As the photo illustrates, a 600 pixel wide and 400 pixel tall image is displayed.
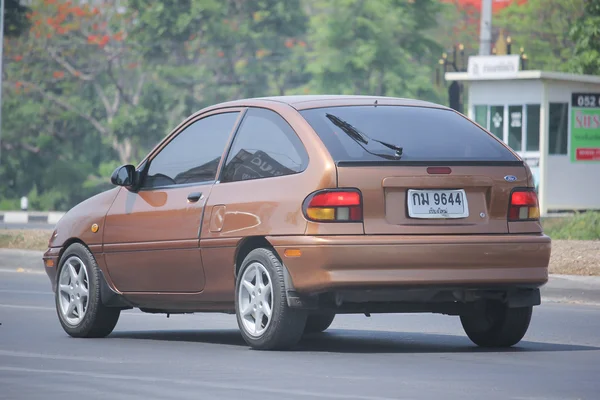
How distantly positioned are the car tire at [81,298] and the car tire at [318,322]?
1370mm

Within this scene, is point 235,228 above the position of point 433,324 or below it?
above

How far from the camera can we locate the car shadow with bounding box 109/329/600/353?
9.63m

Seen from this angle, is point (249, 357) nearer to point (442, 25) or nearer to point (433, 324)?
point (433, 324)

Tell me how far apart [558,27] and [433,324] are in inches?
2016

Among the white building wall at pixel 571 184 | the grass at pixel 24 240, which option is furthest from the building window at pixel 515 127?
the grass at pixel 24 240

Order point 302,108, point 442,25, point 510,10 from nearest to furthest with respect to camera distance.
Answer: point 302,108, point 510,10, point 442,25

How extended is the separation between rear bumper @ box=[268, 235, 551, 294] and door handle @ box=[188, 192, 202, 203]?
910 mm

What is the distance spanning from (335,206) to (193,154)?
169 centimetres

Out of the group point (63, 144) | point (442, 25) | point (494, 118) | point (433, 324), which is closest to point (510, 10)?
point (442, 25)

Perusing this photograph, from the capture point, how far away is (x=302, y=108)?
9578 millimetres

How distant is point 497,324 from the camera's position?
9.76m

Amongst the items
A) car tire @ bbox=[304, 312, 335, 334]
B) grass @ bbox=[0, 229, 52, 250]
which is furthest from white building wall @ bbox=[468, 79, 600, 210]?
car tire @ bbox=[304, 312, 335, 334]

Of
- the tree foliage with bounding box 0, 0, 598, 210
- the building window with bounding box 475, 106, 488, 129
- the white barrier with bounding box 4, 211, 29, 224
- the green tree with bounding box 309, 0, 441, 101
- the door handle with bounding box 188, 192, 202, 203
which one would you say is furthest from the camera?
the tree foliage with bounding box 0, 0, 598, 210

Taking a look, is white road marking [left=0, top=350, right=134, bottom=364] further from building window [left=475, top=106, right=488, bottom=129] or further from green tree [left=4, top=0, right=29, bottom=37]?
green tree [left=4, top=0, right=29, bottom=37]
